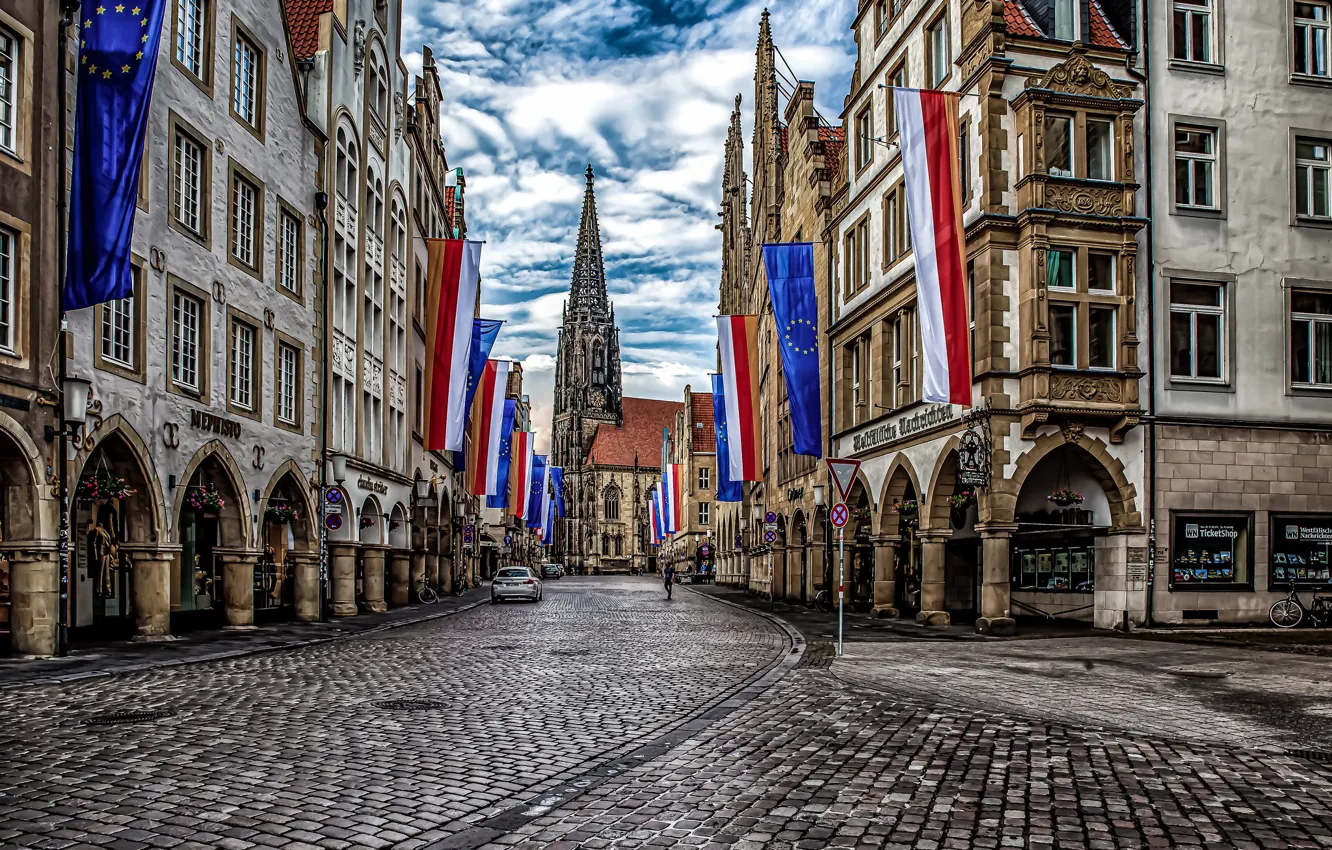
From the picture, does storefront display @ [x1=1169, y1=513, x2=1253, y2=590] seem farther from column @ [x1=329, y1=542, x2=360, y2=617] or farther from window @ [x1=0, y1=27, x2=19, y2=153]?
window @ [x1=0, y1=27, x2=19, y2=153]

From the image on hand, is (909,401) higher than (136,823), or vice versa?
(909,401)

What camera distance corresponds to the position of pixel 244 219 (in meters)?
26.6

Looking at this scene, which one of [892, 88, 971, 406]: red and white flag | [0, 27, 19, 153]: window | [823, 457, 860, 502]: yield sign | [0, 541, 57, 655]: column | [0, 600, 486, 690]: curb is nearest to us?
[0, 600, 486, 690]: curb

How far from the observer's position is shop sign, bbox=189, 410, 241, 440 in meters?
23.4

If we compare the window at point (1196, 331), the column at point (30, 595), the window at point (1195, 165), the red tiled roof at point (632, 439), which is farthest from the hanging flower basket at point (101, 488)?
the red tiled roof at point (632, 439)

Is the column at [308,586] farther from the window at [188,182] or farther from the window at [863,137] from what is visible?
the window at [863,137]

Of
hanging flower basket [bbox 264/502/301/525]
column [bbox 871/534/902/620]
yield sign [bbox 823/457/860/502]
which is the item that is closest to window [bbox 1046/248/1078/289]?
yield sign [bbox 823/457/860/502]

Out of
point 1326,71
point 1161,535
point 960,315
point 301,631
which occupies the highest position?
point 1326,71

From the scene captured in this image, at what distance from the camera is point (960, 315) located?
2378 centimetres

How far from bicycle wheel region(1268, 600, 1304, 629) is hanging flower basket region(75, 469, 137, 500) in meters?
22.1

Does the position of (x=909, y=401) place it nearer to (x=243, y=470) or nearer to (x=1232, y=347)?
(x=1232, y=347)

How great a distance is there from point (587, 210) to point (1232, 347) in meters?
146

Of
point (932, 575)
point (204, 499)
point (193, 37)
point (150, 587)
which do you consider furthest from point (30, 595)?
point (932, 575)

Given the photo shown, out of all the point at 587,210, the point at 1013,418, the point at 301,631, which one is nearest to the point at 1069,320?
the point at 1013,418
